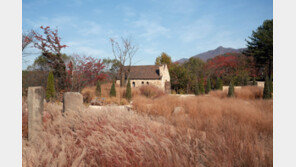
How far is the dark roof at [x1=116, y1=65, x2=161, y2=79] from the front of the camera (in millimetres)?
23075

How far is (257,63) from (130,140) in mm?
27179

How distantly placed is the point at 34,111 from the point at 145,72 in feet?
68.4

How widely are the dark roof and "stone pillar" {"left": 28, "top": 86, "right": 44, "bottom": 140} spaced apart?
19.2m

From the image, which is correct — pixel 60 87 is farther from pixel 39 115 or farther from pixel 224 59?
pixel 224 59

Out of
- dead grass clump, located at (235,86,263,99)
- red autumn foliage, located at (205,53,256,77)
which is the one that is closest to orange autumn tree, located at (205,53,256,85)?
red autumn foliage, located at (205,53,256,77)

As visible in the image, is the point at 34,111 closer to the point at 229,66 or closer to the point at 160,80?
the point at 160,80

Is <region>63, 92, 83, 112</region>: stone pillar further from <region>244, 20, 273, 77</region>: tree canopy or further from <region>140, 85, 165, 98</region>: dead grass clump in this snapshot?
<region>244, 20, 273, 77</region>: tree canopy

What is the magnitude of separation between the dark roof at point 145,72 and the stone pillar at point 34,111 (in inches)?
756

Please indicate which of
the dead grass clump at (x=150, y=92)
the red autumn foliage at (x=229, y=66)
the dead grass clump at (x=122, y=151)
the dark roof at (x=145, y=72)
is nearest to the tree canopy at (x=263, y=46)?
the red autumn foliage at (x=229, y=66)

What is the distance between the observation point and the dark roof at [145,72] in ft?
75.7

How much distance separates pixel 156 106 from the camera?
244 inches

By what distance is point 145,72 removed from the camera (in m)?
24.0

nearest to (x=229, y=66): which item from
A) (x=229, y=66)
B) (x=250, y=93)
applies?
(x=229, y=66)

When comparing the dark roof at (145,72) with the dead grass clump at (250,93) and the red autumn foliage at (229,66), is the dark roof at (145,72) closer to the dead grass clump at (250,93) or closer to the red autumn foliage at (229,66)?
the red autumn foliage at (229,66)
